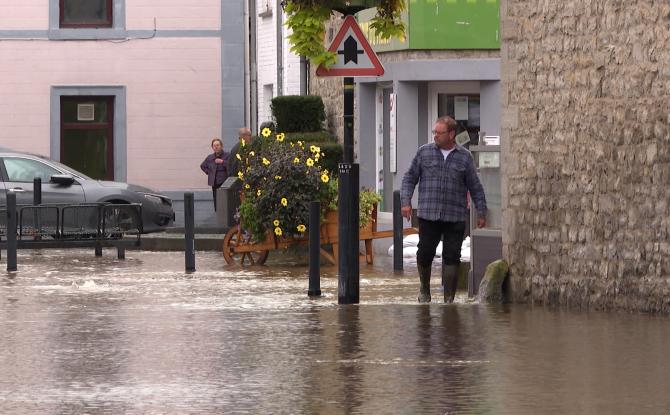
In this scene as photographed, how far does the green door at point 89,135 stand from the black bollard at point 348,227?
69.7ft

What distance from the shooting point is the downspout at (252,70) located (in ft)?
125

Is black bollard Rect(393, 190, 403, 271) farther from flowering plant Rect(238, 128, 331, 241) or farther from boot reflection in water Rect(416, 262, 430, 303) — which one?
boot reflection in water Rect(416, 262, 430, 303)

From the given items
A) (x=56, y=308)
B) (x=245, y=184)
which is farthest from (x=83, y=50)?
(x=56, y=308)

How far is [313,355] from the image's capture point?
1209 cm

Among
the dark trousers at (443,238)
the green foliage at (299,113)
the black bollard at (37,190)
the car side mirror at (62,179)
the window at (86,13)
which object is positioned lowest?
the dark trousers at (443,238)

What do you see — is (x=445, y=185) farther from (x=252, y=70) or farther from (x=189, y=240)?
(x=252, y=70)

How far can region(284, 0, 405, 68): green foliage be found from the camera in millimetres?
16141

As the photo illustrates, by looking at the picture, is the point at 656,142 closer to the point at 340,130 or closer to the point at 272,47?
the point at 340,130

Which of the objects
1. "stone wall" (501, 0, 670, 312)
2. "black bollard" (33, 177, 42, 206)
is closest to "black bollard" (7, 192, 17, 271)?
"black bollard" (33, 177, 42, 206)

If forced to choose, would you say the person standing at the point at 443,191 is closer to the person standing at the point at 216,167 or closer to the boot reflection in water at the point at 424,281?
the boot reflection in water at the point at 424,281

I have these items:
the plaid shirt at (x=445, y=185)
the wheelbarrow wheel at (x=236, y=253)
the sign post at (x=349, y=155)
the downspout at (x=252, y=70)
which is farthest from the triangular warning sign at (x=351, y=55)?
the downspout at (x=252, y=70)

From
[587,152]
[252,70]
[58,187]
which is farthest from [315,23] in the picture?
[252,70]

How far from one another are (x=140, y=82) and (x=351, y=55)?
69.2ft

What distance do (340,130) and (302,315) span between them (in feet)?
49.4
